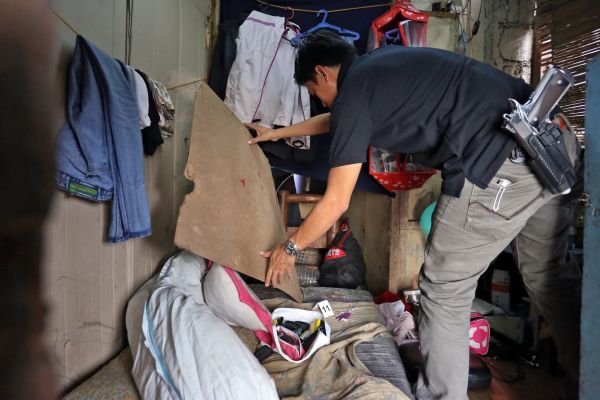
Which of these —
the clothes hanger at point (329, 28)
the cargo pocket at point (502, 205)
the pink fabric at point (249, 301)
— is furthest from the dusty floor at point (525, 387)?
the clothes hanger at point (329, 28)

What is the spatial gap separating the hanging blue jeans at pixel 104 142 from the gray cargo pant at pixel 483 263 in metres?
1.01

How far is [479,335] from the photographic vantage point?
5.31 feet

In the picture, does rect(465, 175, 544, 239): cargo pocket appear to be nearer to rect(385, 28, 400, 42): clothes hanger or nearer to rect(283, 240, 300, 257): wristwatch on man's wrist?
rect(283, 240, 300, 257): wristwatch on man's wrist

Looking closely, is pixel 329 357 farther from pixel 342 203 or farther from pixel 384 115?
pixel 384 115

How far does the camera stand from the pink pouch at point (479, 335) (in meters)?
1.60

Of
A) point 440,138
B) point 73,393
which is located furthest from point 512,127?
point 73,393

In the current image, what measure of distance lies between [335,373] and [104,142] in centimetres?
105

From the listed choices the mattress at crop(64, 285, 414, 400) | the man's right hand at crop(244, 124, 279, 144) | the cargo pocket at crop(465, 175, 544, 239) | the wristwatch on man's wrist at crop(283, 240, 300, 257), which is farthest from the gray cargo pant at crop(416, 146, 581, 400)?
the man's right hand at crop(244, 124, 279, 144)

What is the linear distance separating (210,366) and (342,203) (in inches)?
23.9

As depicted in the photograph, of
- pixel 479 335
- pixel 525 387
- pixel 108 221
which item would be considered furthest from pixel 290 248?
pixel 525 387

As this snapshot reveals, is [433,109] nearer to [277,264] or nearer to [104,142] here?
[277,264]

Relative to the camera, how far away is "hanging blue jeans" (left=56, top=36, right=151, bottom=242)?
843mm

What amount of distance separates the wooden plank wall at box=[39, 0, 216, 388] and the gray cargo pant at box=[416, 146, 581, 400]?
109 centimetres

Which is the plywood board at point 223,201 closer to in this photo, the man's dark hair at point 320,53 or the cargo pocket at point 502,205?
the man's dark hair at point 320,53
